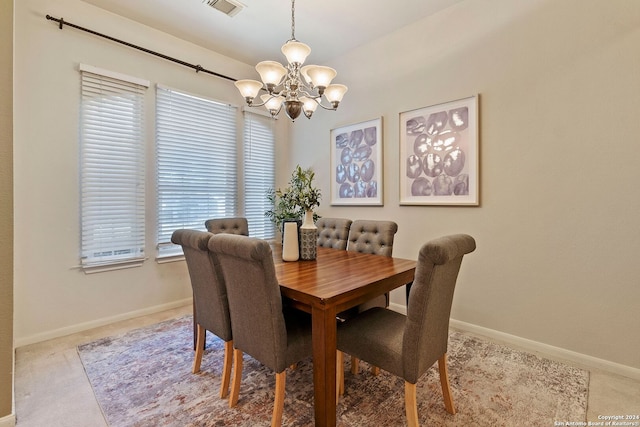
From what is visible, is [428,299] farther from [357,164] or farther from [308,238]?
[357,164]

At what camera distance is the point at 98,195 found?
2.91 m

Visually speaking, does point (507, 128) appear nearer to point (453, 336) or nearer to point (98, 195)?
point (453, 336)

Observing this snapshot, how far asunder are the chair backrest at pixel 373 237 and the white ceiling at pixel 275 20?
83.1 inches

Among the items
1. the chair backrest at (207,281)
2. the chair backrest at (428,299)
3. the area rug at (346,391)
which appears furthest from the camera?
the chair backrest at (207,281)

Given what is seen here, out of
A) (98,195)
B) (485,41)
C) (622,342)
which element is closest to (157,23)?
(98,195)

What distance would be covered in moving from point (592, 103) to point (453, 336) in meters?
2.19

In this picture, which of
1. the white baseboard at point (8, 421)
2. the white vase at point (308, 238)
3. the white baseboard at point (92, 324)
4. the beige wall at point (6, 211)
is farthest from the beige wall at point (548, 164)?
the white baseboard at point (8, 421)

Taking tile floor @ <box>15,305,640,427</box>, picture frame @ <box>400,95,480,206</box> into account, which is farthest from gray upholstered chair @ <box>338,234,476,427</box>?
picture frame @ <box>400,95,480,206</box>

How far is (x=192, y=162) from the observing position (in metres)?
3.62

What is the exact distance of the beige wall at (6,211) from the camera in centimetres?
157

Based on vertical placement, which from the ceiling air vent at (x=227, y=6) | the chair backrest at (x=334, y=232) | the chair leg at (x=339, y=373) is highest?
the ceiling air vent at (x=227, y=6)

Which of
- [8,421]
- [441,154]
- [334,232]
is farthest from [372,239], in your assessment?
[8,421]

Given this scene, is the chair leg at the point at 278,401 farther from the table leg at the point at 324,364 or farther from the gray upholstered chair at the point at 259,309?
the table leg at the point at 324,364

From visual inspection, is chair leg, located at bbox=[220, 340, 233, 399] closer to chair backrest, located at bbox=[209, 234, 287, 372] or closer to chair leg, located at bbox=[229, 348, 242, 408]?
→ chair leg, located at bbox=[229, 348, 242, 408]
